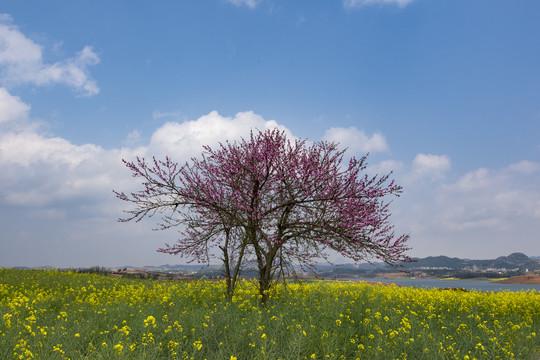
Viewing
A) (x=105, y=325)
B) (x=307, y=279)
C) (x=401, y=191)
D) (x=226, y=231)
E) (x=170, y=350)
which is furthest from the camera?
(x=226, y=231)

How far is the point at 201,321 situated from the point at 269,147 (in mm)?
5156

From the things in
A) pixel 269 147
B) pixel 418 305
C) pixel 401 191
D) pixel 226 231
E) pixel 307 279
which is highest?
pixel 269 147

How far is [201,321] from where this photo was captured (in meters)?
7.85

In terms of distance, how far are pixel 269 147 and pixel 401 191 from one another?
3889 millimetres

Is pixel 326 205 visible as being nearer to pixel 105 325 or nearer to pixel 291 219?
pixel 291 219

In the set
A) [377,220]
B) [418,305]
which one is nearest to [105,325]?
[377,220]

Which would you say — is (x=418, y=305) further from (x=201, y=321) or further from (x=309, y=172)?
(x=201, y=321)

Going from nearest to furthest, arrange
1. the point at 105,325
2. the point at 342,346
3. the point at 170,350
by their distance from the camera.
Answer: the point at 170,350 < the point at 342,346 < the point at 105,325

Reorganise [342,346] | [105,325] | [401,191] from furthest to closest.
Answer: [401,191]
[105,325]
[342,346]

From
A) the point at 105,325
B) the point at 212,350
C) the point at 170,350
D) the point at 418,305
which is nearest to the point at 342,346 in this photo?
the point at 212,350

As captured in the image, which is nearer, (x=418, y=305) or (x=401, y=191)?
(x=401, y=191)

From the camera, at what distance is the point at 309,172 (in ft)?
33.4

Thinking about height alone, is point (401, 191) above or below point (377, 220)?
above

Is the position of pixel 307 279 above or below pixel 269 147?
below
